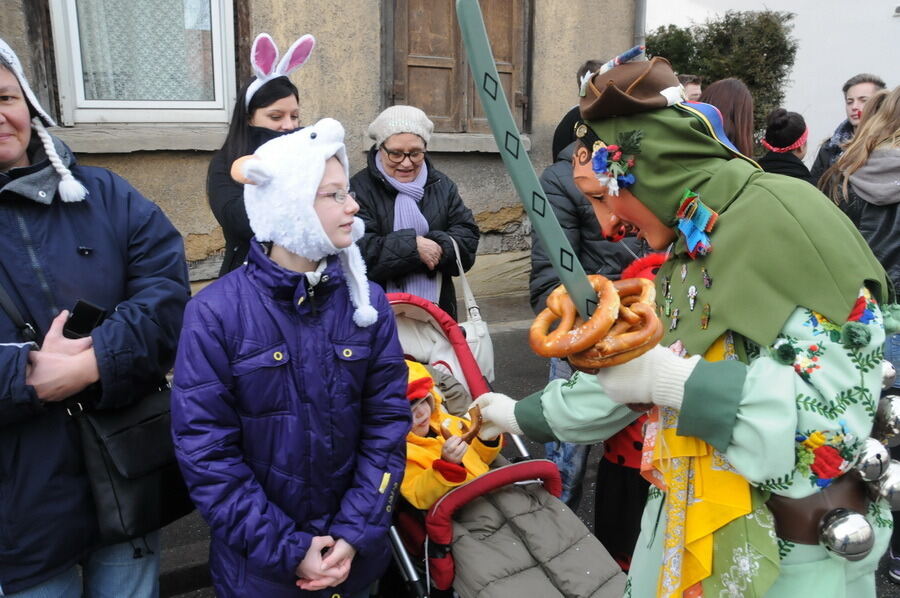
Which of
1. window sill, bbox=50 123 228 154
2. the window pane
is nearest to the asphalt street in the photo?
window sill, bbox=50 123 228 154

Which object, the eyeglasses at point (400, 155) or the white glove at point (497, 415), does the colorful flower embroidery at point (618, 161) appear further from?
the eyeglasses at point (400, 155)

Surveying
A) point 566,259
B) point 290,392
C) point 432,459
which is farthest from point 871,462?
point 432,459

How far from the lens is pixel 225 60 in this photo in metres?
5.40

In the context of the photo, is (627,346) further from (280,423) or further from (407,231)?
(407,231)

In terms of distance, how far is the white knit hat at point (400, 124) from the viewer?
3.46 m

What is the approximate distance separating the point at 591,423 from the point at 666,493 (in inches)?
9.3

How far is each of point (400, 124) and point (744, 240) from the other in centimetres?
231

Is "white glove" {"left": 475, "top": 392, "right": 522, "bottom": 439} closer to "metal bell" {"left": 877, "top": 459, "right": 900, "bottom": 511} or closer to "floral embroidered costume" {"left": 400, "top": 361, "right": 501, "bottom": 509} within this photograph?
"floral embroidered costume" {"left": 400, "top": 361, "right": 501, "bottom": 509}

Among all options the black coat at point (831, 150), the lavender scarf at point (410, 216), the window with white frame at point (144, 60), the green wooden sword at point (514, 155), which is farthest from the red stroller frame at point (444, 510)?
the window with white frame at point (144, 60)

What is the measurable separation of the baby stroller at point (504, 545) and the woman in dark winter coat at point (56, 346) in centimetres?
94

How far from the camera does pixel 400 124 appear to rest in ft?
11.4

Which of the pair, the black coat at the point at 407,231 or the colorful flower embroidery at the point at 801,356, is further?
the black coat at the point at 407,231

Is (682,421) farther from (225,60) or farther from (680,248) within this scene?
(225,60)

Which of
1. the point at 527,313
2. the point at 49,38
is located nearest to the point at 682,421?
the point at 49,38
